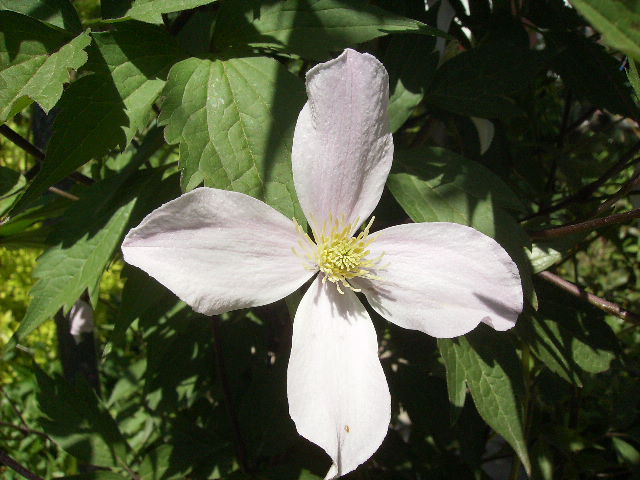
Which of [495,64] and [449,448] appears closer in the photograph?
[495,64]

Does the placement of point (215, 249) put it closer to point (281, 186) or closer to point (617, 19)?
point (281, 186)

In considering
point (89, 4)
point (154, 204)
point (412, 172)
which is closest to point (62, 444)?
point (154, 204)

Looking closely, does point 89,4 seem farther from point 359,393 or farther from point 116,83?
point 359,393

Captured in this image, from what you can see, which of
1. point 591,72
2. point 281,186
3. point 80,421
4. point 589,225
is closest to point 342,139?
point 281,186

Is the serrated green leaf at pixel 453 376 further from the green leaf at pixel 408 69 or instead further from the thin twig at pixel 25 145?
the thin twig at pixel 25 145

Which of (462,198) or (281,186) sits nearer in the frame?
(281,186)

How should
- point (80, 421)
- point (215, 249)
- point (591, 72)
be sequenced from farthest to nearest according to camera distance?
point (80, 421) < point (591, 72) < point (215, 249)
